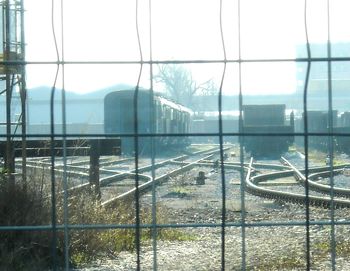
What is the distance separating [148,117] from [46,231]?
2.18 meters

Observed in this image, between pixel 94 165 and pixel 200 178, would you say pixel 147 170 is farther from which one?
pixel 200 178

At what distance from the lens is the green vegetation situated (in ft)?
22.5

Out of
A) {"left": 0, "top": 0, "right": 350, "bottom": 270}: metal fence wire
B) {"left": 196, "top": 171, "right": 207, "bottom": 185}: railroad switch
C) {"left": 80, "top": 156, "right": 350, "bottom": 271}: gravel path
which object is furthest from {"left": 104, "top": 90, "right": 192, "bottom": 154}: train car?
{"left": 196, "top": 171, "right": 207, "bottom": 185}: railroad switch

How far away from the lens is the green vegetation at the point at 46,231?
270 inches

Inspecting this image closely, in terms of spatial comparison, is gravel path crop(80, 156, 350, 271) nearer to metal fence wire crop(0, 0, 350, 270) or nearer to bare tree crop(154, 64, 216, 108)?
metal fence wire crop(0, 0, 350, 270)

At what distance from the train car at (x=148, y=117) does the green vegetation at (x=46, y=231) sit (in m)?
0.98

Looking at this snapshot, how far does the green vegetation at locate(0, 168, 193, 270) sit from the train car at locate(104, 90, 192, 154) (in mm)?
983

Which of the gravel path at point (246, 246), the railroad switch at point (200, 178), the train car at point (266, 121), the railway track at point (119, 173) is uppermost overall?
the train car at point (266, 121)

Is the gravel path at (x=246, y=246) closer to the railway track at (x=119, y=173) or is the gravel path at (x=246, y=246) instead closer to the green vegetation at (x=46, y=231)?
the green vegetation at (x=46, y=231)

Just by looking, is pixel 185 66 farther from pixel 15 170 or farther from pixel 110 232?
pixel 15 170

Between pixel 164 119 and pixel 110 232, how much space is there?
2.46m

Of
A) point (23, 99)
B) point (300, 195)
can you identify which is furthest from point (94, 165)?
point (300, 195)

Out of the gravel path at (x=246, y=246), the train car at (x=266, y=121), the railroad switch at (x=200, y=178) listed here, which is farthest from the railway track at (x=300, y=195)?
the train car at (x=266, y=121)

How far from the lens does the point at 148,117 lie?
5.38 meters
